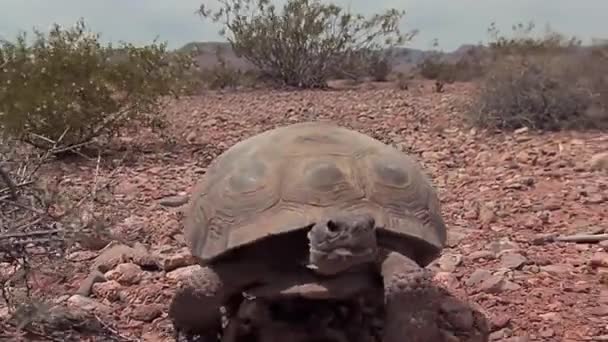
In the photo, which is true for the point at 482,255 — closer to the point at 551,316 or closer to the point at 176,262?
the point at 551,316

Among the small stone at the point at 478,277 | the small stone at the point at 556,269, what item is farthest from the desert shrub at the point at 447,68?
the small stone at the point at 478,277

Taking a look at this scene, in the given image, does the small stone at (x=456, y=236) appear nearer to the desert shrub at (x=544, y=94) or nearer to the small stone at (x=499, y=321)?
the small stone at (x=499, y=321)

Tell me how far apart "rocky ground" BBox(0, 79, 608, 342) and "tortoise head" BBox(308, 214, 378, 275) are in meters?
0.66

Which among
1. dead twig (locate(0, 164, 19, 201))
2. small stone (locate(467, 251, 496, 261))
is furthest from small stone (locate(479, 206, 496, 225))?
dead twig (locate(0, 164, 19, 201))

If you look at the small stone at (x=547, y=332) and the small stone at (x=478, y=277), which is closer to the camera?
the small stone at (x=547, y=332)

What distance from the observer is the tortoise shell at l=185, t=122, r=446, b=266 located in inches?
97.0

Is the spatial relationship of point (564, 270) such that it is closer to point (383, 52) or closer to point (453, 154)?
point (453, 154)

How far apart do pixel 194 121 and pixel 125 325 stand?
21.8ft

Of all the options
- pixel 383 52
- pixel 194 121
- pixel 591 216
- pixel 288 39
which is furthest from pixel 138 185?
pixel 383 52

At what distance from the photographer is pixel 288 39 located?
1672 cm

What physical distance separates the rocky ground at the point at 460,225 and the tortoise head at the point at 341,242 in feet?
2.18

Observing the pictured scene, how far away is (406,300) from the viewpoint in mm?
2346

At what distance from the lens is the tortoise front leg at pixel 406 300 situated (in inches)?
92.0

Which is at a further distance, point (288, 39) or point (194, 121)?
point (288, 39)
